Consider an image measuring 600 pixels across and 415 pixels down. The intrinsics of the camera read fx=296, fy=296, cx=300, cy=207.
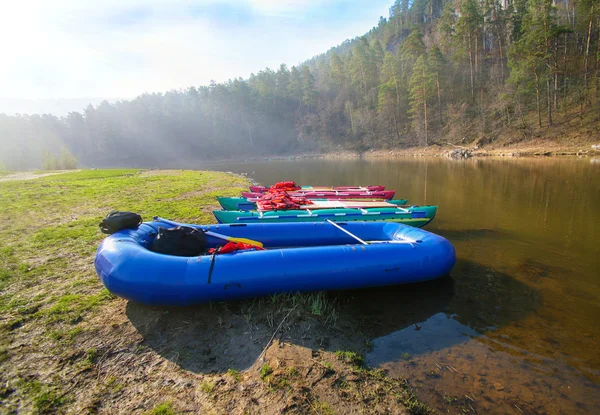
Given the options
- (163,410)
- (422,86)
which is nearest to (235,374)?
(163,410)

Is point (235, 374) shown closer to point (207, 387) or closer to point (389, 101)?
point (207, 387)

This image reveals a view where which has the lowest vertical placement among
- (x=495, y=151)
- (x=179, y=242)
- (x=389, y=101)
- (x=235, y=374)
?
(x=495, y=151)

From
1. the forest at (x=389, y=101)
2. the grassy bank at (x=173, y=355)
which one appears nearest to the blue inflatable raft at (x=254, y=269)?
the grassy bank at (x=173, y=355)

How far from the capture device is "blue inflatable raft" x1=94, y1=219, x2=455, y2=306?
3721 millimetres

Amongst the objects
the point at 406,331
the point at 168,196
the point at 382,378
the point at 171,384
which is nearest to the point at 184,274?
the point at 171,384

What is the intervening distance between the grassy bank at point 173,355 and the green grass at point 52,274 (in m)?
0.02

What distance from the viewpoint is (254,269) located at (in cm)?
396

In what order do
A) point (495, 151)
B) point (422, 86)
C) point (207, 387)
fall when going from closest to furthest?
point (207, 387) → point (495, 151) → point (422, 86)

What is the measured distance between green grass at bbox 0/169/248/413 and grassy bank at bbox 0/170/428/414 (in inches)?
0.7

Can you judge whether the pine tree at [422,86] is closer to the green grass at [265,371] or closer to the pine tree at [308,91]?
the pine tree at [308,91]

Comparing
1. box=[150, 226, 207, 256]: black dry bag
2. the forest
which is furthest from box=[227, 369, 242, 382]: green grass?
the forest

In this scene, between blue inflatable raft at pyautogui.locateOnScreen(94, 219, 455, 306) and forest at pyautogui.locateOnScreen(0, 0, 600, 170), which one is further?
forest at pyautogui.locateOnScreen(0, 0, 600, 170)

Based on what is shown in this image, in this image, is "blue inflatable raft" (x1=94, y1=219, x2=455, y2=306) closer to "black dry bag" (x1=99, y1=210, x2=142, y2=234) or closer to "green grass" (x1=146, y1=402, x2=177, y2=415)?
"black dry bag" (x1=99, y1=210, x2=142, y2=234)

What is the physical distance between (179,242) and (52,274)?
7.01 feet
